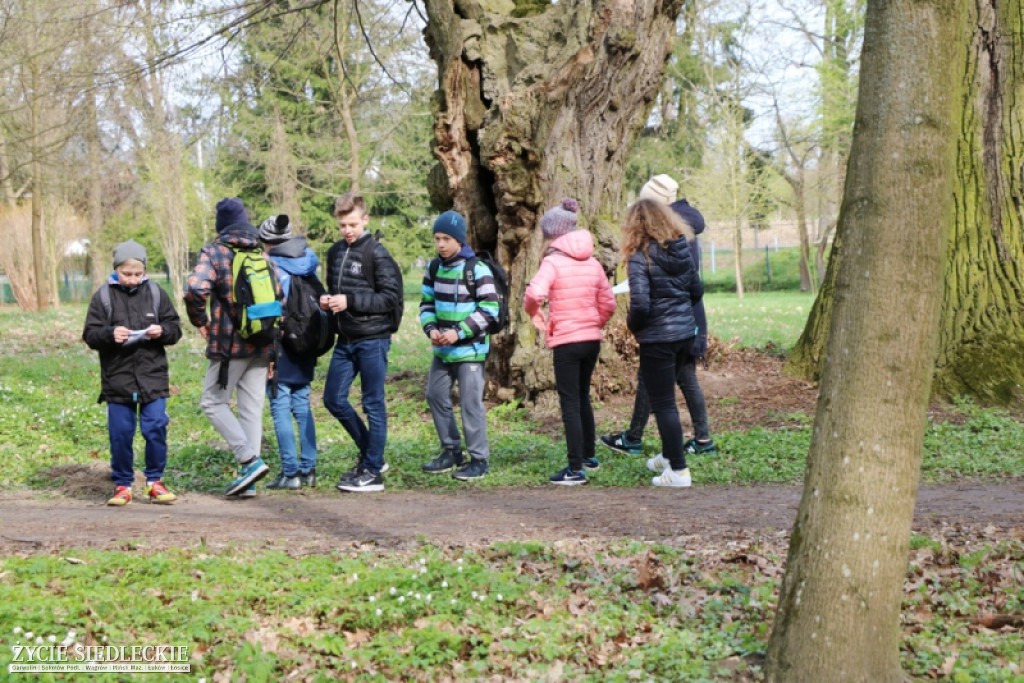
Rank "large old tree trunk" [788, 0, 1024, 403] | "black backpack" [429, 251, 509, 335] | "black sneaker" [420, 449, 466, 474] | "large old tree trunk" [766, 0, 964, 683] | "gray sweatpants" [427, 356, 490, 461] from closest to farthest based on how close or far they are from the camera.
Result: "large old tree trunk" [766, 0, 964, 683]
"black backpack" [429, 251, 509, 335]
"gray sweatpants" [427, 356, 490, 461]
"black sneaker" [420, 449, 466, 474]
"large old tree trunk" [788, 0, 1024, 403]

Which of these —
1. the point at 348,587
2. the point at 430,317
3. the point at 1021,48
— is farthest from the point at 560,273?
the point at 1021,48

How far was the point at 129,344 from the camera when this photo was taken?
7.00 meters

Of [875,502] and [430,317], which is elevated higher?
[430,317]

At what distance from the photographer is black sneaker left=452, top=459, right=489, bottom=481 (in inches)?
315

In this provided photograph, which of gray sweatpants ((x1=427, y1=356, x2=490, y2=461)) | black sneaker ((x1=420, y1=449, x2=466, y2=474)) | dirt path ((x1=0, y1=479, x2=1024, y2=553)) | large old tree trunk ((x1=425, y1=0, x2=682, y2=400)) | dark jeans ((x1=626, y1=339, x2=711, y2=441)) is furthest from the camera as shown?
large old tree trunk ((x1=425, y1=0, x2=682, y2=400))

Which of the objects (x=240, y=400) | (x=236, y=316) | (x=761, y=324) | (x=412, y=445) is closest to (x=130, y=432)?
(x=240, y=400)

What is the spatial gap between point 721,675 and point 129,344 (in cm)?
473

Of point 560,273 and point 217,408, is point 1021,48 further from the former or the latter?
point 217,408

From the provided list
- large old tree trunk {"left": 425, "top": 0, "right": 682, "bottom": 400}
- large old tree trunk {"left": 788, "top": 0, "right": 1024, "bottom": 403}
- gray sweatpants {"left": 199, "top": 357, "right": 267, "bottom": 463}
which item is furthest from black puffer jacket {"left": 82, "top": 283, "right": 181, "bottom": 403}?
large old tree trunk {"left": 788, "top": 0, "right": 1024, "bottom": 403}

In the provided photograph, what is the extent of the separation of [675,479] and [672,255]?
170 centimetres

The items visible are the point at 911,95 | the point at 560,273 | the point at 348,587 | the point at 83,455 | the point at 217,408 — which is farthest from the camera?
the point at 83,455

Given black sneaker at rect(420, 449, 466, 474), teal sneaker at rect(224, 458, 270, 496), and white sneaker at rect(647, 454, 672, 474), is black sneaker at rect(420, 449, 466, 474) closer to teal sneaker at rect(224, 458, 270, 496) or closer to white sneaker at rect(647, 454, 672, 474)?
teal sneaker at rect(224, 458, 270, 496)

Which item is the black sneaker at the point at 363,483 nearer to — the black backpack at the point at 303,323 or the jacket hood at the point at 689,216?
the black backpack at the point at 303,323

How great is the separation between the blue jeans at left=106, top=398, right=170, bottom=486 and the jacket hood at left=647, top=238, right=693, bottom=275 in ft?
12.1
